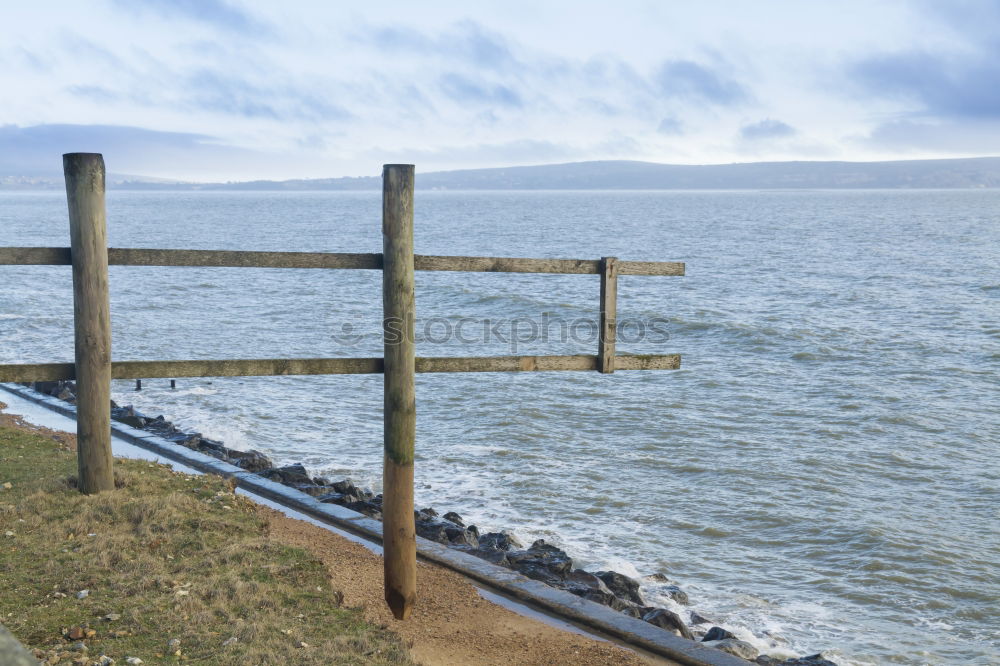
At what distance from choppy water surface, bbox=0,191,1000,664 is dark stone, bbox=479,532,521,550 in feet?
2.92

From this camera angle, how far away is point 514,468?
14.3 meters

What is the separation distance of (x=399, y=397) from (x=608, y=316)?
1867mm

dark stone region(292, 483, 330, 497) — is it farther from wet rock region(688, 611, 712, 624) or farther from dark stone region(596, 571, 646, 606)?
A: wet rock region(688, 611, 712, 624)

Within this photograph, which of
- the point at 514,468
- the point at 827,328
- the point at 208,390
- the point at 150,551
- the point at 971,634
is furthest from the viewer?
the point at 827,328

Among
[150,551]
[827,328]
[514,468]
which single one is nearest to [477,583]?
[150,551]

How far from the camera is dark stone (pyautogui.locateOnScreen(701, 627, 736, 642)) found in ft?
26.8

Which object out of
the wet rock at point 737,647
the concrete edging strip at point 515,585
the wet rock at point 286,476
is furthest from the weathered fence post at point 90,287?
the wet rock at point 737,647

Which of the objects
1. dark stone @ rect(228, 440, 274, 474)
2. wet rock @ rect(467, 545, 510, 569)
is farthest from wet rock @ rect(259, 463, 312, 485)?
wet rock @ rect(467, 545, 510, 569)

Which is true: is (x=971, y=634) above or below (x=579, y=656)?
below

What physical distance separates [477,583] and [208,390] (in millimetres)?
13180

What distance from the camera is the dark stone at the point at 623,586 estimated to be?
919cm

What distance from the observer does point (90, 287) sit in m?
6.93

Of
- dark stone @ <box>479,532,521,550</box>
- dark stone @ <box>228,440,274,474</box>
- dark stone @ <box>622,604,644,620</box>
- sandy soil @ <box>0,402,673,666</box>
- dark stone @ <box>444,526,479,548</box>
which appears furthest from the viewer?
dark stone @ <box>228,440,274,474</box>

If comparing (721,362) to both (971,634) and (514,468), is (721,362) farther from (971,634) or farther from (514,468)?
(971,634)
